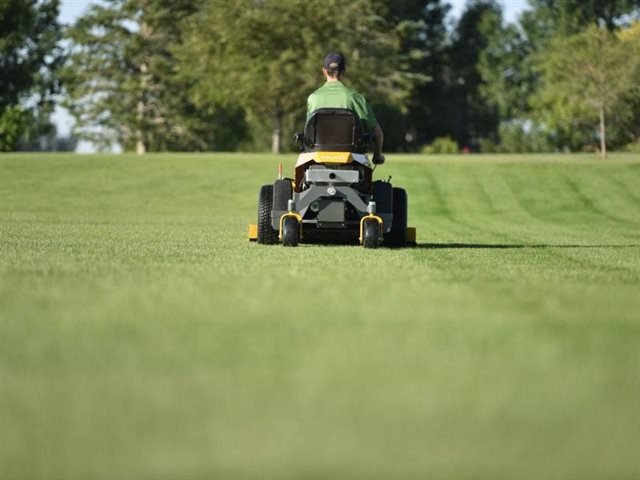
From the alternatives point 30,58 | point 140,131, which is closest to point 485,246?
point 140,131

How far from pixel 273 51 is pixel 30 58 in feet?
100

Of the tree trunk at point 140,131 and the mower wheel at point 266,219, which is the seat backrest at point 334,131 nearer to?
the mower wheel at point 266,219

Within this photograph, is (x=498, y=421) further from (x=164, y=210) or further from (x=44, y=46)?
(x=44, y=46)

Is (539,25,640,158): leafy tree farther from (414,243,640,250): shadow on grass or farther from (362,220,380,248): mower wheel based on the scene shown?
(362,220,380,248): mower wheel

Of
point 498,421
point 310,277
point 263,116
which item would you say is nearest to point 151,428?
point 498,421

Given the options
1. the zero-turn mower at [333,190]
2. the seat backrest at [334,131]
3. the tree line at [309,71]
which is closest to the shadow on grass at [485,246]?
the zero-turn mower at [333,190]

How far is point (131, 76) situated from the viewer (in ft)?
274

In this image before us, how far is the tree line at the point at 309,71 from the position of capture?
223 ft

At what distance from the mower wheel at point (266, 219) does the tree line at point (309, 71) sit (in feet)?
146

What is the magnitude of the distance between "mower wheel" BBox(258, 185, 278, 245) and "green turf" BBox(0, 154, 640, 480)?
11.5 feet

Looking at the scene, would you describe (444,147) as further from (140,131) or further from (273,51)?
(273,51)

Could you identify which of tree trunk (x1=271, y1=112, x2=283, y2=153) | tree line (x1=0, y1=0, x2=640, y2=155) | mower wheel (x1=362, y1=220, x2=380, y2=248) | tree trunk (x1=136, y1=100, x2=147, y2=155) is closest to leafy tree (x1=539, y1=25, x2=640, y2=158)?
tree line (x1=0, y1=0, x2=640, y2=155)

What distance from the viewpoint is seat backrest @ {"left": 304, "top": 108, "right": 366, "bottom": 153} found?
14320mm

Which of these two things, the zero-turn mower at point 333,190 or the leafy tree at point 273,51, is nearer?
the zero-turn mower at point 333,190
